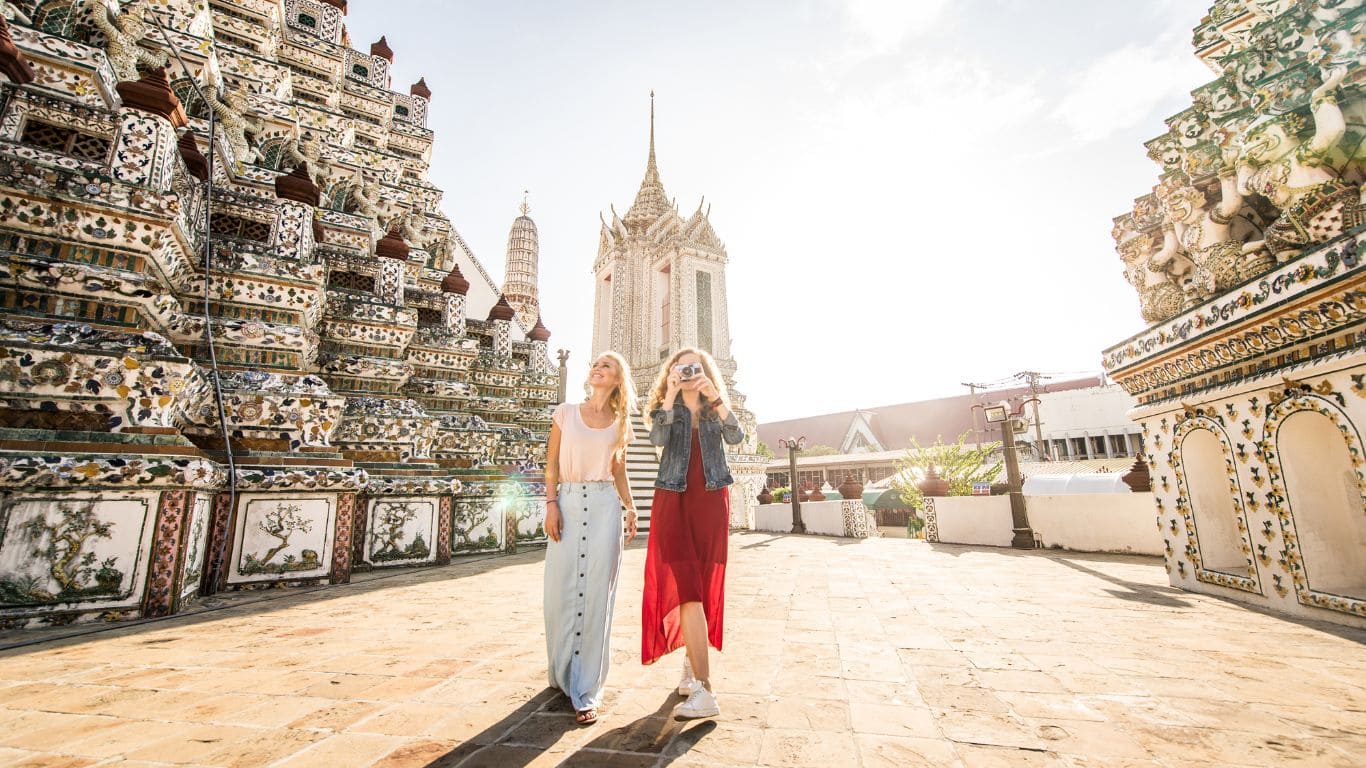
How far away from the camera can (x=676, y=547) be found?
2.28 meters

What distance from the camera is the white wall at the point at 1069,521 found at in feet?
25.0

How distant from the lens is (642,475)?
1585cm

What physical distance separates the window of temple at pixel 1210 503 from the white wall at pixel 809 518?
8.74 m

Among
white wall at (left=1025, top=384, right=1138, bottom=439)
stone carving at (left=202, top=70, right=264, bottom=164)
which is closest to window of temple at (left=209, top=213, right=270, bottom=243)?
stone carving at (left=202, top=70, right=264, bottom=164)

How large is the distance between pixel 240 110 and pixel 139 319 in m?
4.22

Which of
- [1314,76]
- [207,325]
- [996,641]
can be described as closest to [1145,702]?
[996,641]

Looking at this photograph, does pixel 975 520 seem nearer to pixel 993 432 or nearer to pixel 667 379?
pixel 667 379

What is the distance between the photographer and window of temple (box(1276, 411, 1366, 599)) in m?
3.37

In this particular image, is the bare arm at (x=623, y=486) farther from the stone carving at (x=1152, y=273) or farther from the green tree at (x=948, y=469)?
the green tree at (x=948, y=469)

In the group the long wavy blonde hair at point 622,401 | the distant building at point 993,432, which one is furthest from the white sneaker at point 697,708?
the distant building at point 993,432

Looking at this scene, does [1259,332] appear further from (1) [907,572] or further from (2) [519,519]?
(2) [519,519]

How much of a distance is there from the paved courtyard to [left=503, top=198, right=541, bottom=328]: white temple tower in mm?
20300

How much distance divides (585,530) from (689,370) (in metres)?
0.85

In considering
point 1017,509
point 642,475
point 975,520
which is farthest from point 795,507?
point 1017,509
